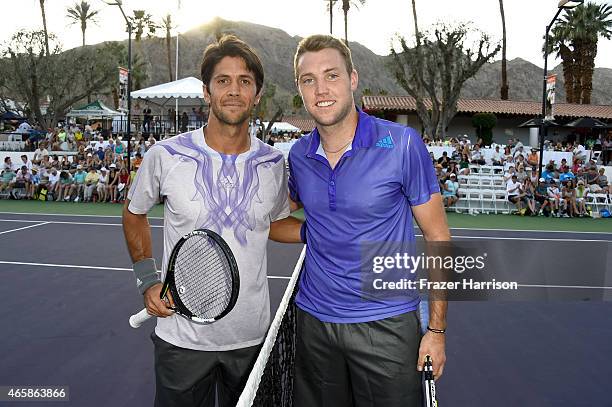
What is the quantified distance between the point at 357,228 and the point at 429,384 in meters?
0.72

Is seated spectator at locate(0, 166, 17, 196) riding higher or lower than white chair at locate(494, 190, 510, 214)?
higher

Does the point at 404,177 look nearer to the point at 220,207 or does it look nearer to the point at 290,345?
the point at 220,207

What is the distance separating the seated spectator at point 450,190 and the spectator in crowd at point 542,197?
7.86 feet

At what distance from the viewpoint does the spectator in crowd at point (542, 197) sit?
15.9m

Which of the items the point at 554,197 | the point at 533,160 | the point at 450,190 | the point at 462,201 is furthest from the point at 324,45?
the point at 533,160

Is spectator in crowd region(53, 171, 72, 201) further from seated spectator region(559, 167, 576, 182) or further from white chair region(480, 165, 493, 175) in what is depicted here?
seated spectator region(559, 167, 576, 182)

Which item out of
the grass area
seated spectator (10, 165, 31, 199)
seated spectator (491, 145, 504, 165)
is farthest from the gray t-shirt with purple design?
seated spectator (491, 145, 504, 165)

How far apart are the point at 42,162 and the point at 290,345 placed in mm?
16911

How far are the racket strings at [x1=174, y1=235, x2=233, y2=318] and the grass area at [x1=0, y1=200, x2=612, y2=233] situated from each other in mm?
11492

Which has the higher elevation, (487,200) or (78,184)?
(78,184)

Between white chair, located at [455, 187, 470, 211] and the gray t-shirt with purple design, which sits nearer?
the gray t-shirt with purple design

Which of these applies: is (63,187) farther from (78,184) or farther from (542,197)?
(542,197)

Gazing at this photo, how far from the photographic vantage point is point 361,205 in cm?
239

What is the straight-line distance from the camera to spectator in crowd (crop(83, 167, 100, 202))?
17.1 metres
